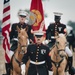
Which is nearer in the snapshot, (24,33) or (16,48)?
(24,33)

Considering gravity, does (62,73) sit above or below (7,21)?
below

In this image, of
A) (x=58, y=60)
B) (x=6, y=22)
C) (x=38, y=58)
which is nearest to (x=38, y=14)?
(x=58, y=60)

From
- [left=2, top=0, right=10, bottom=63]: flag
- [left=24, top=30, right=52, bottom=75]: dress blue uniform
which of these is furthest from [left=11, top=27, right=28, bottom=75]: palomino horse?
[left=24, top=30, right=52, bottom=75]: dress blue uniform

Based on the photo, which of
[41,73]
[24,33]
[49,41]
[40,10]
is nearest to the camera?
[41,73]

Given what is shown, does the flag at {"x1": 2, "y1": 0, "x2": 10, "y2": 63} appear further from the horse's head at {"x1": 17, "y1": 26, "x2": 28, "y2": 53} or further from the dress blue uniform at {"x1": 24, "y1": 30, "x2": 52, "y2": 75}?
the dress blue uniform at {"x1": 24, "y1": 30, "x2": 52, "y2": 75}

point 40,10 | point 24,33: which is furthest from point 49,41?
point 40,10

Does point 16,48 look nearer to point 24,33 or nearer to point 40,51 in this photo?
point 24,33

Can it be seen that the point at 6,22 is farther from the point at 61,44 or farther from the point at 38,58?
the point at 38,58

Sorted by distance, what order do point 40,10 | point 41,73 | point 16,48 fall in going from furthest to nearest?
1. point 40,10
2. point 16,48
3. point 41,73

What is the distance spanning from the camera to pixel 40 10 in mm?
21203

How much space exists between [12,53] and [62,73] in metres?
1.75

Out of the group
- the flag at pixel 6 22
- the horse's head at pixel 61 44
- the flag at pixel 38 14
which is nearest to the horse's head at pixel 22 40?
the flag at pixel 6 22

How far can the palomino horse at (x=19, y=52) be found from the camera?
42.9 feet

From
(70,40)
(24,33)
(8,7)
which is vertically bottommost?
(70,40)
